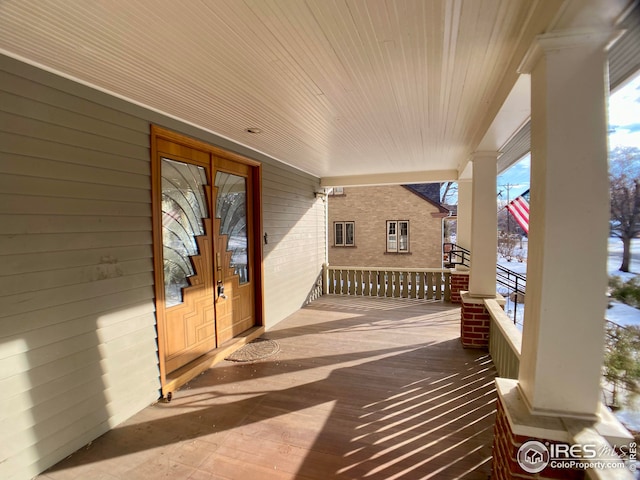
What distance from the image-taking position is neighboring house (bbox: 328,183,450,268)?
11.9m

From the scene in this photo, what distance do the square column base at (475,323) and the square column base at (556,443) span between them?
8.47ft

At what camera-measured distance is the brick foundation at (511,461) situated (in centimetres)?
133

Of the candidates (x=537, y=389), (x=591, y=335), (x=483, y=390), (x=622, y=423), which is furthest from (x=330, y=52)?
(x=483, y=390)

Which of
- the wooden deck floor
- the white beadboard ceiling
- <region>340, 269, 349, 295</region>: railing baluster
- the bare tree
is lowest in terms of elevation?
the wooden deck floor

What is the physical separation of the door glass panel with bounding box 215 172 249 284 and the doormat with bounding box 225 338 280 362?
2.88ft

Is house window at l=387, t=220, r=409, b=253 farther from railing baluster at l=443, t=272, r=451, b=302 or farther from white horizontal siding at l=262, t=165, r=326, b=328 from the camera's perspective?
white horizontal siding at l=262, t=165, r=326, b=328

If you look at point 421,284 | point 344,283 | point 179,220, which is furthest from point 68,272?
point 421,284

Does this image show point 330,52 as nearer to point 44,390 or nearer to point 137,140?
point 137,140

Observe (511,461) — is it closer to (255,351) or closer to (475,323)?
(475,323)

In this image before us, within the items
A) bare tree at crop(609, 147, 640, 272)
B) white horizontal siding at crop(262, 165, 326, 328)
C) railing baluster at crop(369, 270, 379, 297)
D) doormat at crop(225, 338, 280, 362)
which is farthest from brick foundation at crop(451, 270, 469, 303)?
bare tree at crop(609, 147, 640, 272)

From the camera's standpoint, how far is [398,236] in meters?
12.3

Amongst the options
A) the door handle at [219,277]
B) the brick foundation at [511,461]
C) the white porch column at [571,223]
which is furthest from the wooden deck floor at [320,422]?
the white porch column at [571,223]

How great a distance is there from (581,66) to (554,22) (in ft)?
0.78

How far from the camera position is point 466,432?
232cm
